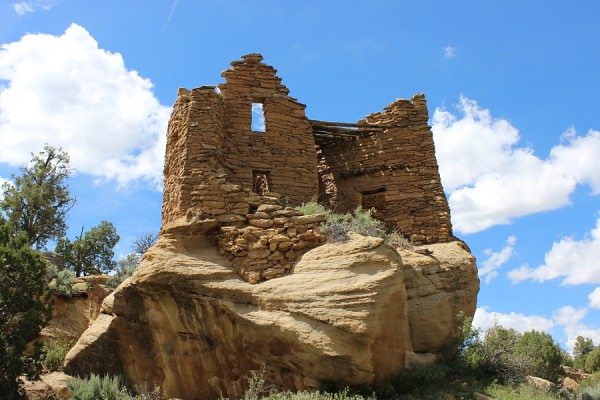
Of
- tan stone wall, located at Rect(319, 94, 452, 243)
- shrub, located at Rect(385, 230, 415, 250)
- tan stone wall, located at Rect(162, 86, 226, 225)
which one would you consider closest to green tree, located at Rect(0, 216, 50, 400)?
tan stone wall, located at Rect(162, 86, 226, 225)

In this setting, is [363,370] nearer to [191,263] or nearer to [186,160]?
[191,263]

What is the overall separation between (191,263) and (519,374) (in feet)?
24.5

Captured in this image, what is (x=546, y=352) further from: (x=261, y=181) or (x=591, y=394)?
(x=261, y=181)

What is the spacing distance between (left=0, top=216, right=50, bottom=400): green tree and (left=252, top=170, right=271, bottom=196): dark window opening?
5182 millimetres

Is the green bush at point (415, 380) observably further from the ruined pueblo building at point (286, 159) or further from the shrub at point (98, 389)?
the shrub at point (98, 389)

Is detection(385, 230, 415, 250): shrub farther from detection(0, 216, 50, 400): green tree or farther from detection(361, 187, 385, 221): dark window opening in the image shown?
detection(0, 216, 50, 400): green tree

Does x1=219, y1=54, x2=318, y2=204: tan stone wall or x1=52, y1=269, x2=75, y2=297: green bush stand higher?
x1=219, y1=54, x2=318, y2=204: tan stone wall

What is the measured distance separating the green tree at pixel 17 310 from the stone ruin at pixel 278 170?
3200 mm

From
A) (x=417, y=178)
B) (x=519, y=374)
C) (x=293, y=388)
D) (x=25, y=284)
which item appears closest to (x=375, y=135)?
(x=417, y=178)

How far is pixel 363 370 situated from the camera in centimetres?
966

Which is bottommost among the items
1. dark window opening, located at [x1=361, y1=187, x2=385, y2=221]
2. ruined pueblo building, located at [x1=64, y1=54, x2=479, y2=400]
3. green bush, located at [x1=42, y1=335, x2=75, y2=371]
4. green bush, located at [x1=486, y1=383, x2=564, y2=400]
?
green bush, located at [x1=486, y1=383, x2=564, y2=400]

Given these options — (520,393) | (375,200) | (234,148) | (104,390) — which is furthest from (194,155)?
(520,393)

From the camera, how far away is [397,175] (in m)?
15.2

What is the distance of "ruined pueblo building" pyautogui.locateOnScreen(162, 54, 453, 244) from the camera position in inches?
468
